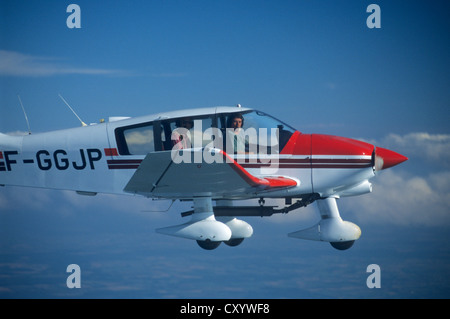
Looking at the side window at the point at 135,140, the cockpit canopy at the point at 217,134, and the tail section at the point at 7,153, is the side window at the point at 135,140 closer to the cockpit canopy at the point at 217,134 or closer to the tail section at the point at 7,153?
the cockpit canopy at the point at 217,134

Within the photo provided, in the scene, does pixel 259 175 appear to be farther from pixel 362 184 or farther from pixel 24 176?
pixel 24 176

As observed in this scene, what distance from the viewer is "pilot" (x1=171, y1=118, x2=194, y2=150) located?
42.7 feet

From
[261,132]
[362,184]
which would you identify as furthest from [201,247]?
[362,184]

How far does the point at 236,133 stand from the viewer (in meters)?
13.2

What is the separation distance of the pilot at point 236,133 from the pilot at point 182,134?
30.8 inches

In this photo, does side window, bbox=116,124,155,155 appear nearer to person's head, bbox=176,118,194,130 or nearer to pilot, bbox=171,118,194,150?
pilot, bbox=171,118,194,150

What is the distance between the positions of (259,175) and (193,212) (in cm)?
154

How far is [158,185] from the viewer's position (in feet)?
A: 40.8

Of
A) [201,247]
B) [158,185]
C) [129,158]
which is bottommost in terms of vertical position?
[201,247]

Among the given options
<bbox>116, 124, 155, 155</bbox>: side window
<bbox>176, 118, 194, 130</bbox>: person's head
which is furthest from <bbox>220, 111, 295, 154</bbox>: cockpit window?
<bbox>116, 124, 155, 155</bbox>: side window

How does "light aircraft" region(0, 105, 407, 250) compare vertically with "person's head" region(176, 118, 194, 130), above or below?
below

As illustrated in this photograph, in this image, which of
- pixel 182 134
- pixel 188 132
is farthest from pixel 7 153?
pixel 188 132

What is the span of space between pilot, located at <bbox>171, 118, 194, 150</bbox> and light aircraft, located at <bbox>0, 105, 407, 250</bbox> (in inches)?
0.8

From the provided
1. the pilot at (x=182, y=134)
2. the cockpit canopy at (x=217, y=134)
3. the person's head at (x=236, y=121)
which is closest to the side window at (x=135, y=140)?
the cockpit canopy at (x=217, y=134)
